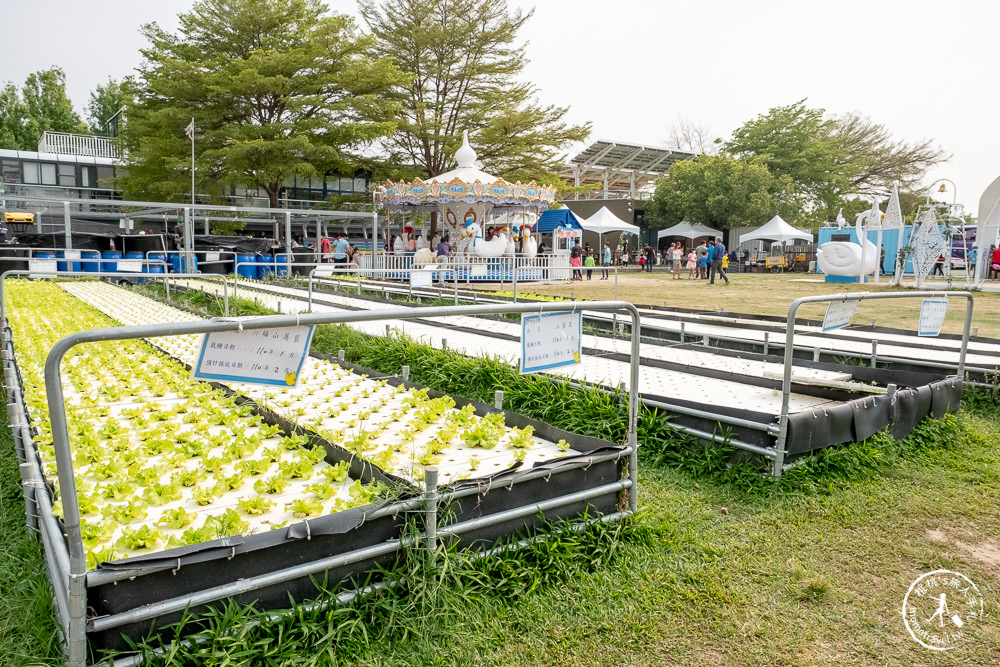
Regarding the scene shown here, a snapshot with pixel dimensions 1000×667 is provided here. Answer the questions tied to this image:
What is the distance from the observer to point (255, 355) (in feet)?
7.91

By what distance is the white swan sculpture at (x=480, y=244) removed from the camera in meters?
25.0

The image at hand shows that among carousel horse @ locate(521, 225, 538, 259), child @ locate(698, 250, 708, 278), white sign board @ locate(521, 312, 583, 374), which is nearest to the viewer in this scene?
white sign board @ locate(521, 312, 583, 374)

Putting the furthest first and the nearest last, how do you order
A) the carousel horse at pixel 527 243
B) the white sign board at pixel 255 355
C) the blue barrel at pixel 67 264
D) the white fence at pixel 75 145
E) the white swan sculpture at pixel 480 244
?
the white fence at pixel 75 145 → the carousel horse at pixel 527 243 → the white swan sculpture at pixel 480 244 → the blue barrel at pixel 67 264 → the white sign board at pixel 255 355

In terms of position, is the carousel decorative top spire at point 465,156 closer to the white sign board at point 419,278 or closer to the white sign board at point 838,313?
the white sign board at point 419,278

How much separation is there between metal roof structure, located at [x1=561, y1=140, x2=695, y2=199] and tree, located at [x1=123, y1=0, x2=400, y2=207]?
18.2 metres

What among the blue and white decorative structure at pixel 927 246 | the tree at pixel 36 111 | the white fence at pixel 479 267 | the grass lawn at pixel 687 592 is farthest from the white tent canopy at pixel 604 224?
the tree at pixel 36 111

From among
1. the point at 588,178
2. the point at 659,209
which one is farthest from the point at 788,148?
the point at 588,178

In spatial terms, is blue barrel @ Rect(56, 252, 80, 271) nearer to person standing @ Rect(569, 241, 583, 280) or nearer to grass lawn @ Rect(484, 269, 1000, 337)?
grass lawn @ Rect(484, 269, 1000, 337)

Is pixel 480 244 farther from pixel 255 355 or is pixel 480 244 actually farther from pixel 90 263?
pixel 255 355

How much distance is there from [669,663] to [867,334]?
23.7 feet

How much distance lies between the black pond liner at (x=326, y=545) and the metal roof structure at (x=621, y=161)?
42004 mm

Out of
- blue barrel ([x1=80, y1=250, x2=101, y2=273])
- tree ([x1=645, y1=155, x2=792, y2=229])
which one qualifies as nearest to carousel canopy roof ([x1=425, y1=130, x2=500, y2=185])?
blue barrel ([x1=80, y1=250, x2=101, y2=273])

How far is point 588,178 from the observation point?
178ft

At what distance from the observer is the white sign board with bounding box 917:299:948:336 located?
17.5 ft
